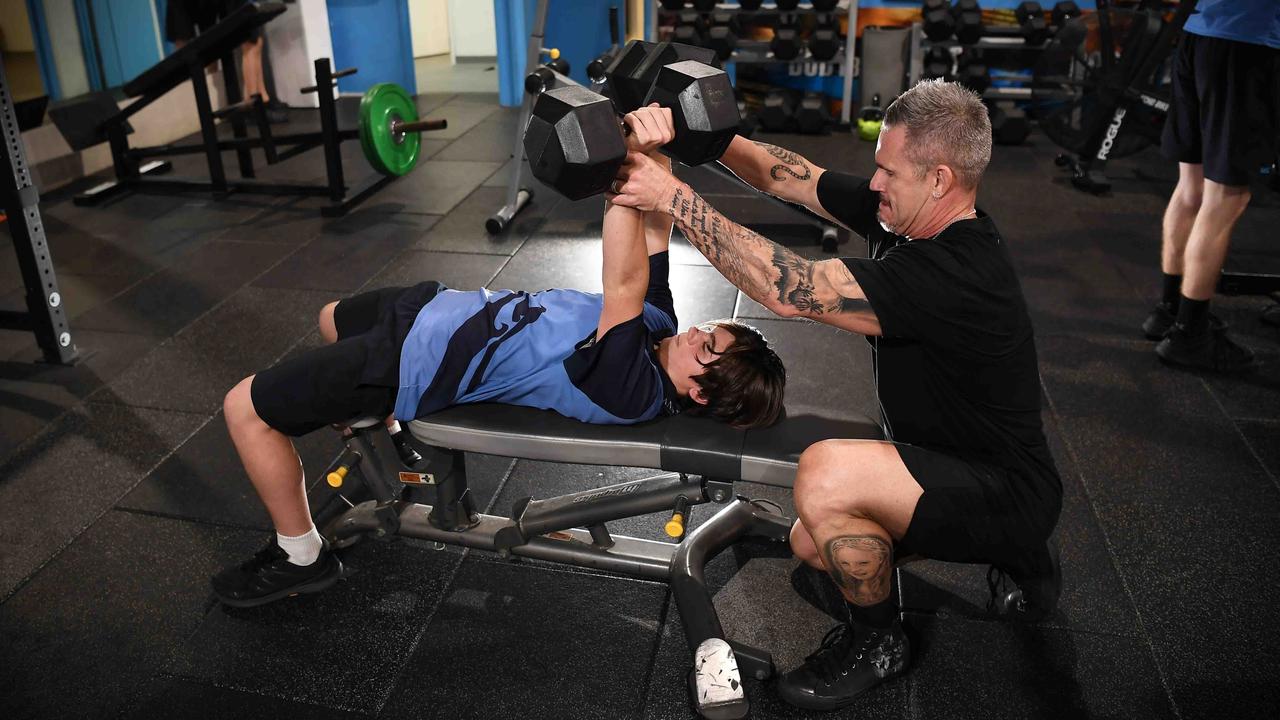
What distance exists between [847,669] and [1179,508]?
109 cm

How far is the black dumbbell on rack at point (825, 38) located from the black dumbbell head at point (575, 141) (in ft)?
14.6

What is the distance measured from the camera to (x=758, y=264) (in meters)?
1.59

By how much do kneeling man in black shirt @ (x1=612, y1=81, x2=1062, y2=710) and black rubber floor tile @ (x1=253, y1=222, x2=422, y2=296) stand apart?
239 cm

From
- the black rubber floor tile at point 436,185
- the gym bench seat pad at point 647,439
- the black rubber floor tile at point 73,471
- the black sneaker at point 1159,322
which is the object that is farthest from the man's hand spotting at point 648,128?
the black rubber floor tile at point 436,185

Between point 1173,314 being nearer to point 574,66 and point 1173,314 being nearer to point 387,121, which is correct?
point 387,121

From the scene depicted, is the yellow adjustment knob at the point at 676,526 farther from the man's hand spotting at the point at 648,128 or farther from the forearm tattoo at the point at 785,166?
the forearm tattoo at the point at 785,166

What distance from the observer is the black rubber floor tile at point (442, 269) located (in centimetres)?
362

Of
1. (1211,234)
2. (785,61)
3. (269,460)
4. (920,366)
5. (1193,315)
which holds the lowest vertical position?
(1193,315)

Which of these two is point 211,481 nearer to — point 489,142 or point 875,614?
point 875,614

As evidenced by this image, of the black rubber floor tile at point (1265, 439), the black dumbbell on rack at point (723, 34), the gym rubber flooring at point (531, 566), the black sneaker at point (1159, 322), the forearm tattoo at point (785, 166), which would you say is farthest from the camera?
the black dumbbell on rack at point (723, 34)

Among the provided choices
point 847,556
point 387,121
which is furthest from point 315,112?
point 847,556

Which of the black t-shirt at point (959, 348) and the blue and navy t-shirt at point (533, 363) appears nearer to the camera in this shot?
the black t-shirt at point (959, 348)

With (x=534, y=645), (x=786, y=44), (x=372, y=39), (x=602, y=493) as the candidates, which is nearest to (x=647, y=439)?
(x=602, y=493)

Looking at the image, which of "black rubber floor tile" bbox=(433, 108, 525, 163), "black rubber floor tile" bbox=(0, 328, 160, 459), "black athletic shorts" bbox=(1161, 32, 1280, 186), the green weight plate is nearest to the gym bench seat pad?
"black rubber floor tile" bbox=(0, 328, 160, 459)
